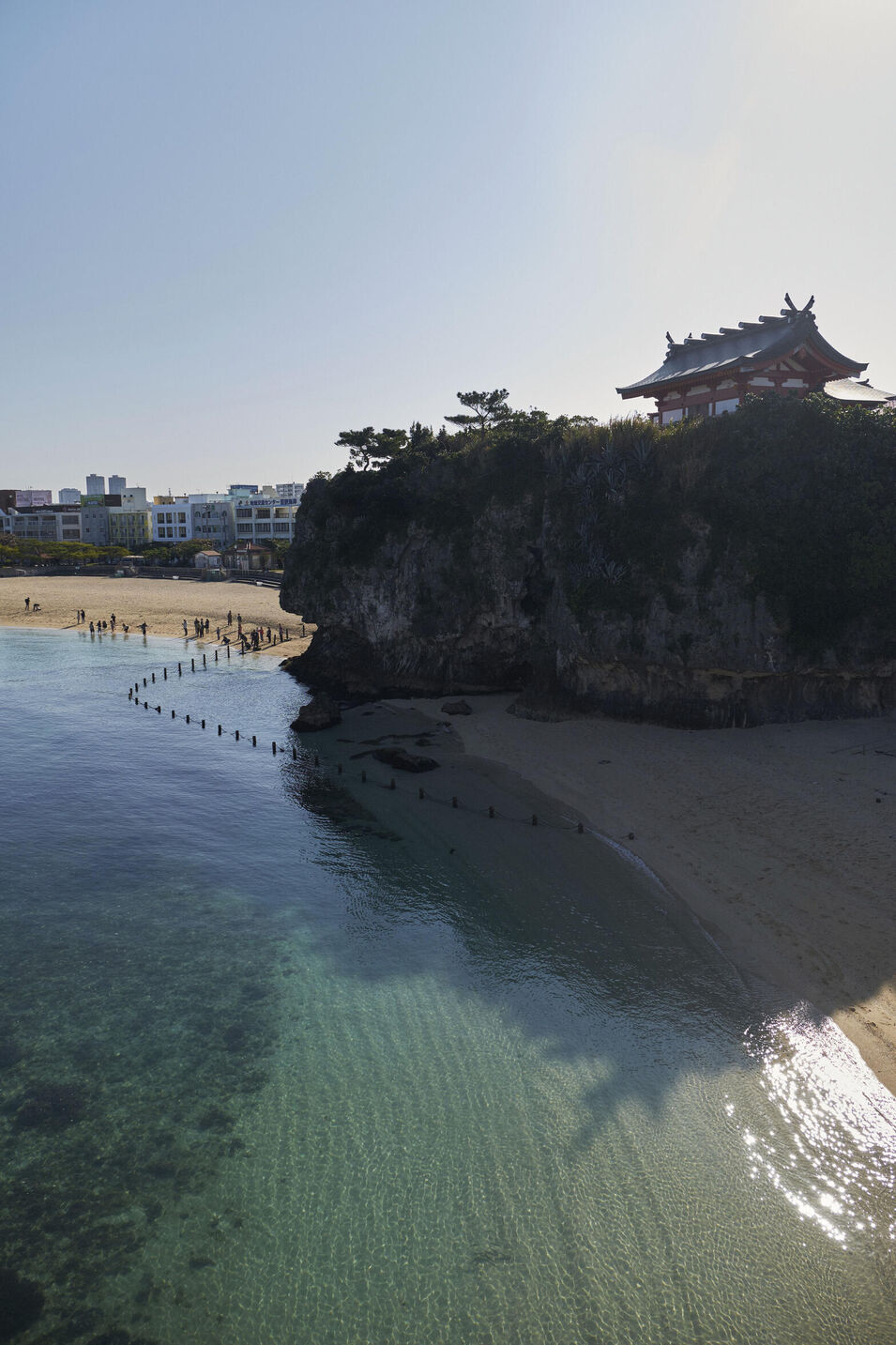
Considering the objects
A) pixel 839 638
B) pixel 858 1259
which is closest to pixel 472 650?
pixel 839 638

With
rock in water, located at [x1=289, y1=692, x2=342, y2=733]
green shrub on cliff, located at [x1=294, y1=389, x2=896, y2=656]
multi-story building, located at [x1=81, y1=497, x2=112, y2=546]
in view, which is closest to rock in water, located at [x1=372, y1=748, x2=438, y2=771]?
rock in water, located at [x1=289, y1=692, x2=342, y2=733]

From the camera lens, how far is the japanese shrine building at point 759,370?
3956cm

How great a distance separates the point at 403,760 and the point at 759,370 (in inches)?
1114

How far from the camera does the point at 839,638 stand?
104 feet

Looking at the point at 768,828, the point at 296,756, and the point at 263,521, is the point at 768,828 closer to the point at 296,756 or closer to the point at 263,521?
the point at 296,756

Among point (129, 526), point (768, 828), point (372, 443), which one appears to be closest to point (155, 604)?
point (372, 443)

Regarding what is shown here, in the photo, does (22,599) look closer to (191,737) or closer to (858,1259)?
(191,737)

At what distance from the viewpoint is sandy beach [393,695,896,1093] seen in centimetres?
1688

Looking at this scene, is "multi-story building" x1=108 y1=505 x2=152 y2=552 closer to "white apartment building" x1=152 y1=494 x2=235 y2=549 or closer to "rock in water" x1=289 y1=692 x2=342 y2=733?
"white apartment building" x1=152 y1=494 x2=235 y2=549

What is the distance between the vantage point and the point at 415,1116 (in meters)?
13.6

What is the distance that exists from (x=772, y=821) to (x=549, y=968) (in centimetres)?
1035

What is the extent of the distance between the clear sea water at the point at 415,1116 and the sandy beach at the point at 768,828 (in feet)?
3.31

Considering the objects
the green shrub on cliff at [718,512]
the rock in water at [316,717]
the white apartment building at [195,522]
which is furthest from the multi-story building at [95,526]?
the green shrub on cliff at [718,512]

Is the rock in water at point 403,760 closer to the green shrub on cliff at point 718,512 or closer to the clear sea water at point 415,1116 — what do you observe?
the clear sea water at point 415,1116
